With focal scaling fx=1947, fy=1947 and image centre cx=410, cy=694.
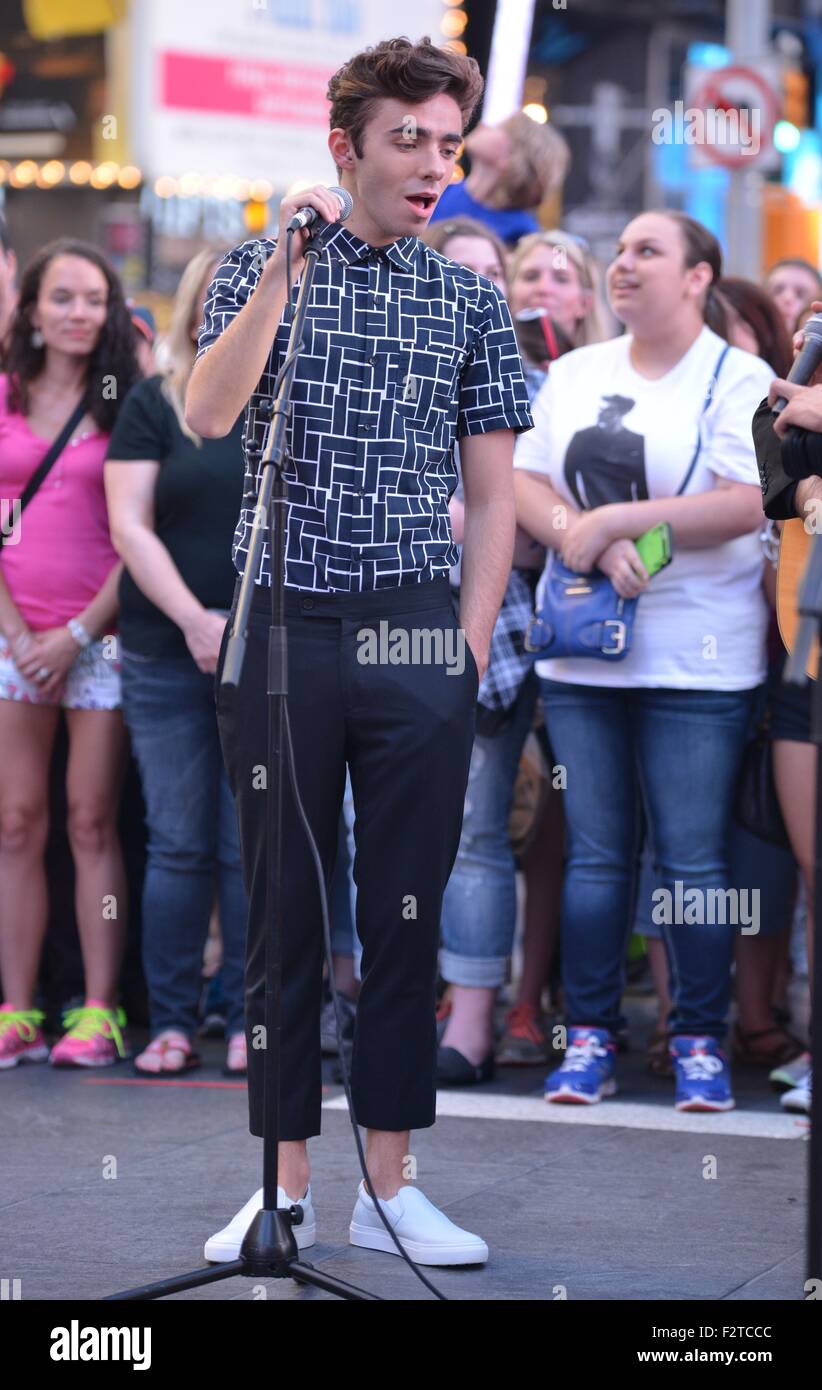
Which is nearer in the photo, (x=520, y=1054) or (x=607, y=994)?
(x=607, y=994)

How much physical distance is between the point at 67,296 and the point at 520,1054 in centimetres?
267

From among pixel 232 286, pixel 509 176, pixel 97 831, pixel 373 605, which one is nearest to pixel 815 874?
pixel 373 605

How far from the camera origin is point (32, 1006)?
5980 mm

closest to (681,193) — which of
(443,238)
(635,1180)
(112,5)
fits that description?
(112,5)

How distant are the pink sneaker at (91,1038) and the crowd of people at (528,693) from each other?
1cm

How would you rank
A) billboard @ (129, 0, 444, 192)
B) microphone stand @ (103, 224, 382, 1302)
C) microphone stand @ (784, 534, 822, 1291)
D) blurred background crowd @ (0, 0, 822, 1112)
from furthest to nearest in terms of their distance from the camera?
billboard @ (129, 0, 444, 192), blurred background crowd @ (0, 0, 822, 1112), microphone stand @ (103, 224, 382, 1302), microphone stand @ (784, 534, 822, 1291)

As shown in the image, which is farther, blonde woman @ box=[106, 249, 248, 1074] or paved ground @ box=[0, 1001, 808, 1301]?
blonde woman @ box=[106, 249, 248, 1074]

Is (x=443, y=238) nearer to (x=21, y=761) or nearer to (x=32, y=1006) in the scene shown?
(x=21, y=761)

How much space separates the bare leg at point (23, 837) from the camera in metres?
5.87

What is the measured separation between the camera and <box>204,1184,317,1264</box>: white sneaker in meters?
3.68

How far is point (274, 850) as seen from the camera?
329cm

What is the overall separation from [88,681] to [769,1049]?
2303mm

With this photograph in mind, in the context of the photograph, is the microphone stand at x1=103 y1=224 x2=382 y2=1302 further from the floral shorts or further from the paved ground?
the floral shorts

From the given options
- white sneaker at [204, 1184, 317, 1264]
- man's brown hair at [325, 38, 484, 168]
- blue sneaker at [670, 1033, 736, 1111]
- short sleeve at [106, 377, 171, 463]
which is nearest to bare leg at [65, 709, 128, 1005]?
short sleeve at [106, 377, 171, 463]
